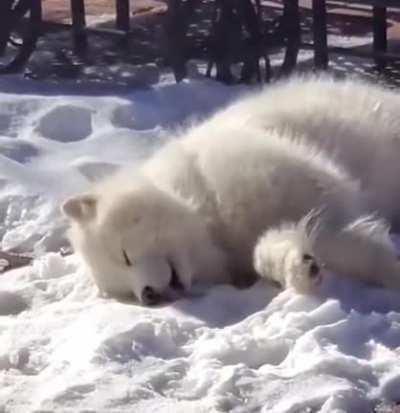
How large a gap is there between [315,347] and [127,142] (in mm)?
2871

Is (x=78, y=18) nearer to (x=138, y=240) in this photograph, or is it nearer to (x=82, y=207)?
(x=82, y=207)

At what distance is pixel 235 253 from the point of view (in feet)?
14.3

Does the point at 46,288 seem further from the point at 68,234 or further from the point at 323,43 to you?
the point at 323,43

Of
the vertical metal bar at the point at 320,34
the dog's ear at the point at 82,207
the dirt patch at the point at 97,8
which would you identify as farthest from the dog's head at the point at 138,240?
the dirt patch at the point at 97,8

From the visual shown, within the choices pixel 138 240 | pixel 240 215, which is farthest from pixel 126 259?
pixel 240 215

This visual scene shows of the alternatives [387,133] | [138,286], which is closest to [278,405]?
[138,286]

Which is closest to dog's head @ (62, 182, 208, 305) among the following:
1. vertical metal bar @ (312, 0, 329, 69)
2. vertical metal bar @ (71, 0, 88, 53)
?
vertical metal bar @ (312, 0, 329, 69)

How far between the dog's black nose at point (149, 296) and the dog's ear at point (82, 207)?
1.25 ft

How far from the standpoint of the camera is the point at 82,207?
4.30m

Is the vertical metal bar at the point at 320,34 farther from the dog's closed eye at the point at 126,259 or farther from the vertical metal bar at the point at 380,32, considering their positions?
the dog's closed eye at the point at 126,259

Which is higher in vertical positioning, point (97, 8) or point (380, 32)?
point (380, 32)

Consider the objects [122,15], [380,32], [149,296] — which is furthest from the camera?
[122,15]

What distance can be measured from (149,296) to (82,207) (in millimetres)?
455

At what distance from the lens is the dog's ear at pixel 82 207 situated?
4285 mm
